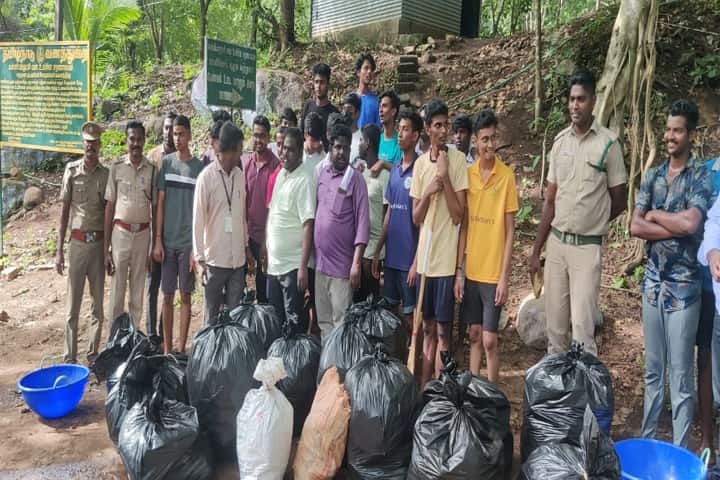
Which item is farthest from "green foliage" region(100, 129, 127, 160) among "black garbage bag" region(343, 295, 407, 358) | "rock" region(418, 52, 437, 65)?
"black garbage bag" region(343, 295, 407, 358)

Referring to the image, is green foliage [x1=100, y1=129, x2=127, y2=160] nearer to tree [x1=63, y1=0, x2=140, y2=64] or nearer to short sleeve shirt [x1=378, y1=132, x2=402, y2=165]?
tree [x1=63, y1=0, x2=140, y2=64]

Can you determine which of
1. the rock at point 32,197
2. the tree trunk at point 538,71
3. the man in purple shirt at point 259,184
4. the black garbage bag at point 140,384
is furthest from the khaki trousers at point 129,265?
the rock at point 32,197

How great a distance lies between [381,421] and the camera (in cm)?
265

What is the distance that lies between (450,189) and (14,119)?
5591 millimetres

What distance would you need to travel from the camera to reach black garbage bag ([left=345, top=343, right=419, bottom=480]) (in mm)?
2660

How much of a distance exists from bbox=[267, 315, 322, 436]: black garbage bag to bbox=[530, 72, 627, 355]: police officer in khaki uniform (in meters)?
1.47

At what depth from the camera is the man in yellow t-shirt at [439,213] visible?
3381 mm

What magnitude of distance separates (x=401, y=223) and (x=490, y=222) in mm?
643

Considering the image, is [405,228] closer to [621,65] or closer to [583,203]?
[583,203]

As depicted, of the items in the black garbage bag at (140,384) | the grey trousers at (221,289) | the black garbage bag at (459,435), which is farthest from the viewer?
the grey trousers at (221,289)

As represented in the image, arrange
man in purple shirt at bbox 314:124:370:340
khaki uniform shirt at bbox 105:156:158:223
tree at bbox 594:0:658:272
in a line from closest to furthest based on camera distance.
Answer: man in purple shirt at bbox 314:124:370:340 < khaki uniform shirt at bbox 105:156:158:223 < tree at bbox 594:0:658:272

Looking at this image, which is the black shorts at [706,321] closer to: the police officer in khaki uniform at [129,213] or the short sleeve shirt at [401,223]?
the short sleeve shirt at [401,223]

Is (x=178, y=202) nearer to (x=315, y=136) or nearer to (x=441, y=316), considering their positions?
(x=315, y=136)

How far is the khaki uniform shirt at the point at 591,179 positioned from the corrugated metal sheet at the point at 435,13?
882 cm
